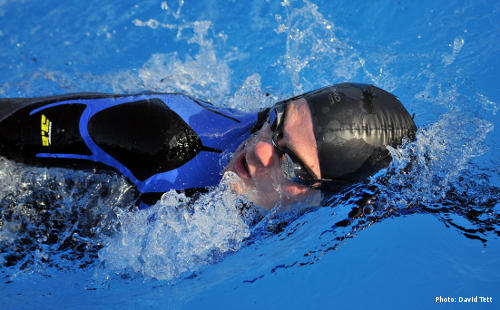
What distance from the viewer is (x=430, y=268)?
3.02 metres

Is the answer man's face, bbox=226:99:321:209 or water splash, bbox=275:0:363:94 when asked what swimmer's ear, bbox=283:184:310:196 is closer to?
man's face, bbox=226:99:321:209

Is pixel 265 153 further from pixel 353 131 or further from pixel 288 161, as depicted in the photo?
pixel 353 131

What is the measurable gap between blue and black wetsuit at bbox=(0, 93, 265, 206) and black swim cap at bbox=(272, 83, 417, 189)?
72cm

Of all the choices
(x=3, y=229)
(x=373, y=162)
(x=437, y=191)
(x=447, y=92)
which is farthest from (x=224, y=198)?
(x=447, y=92)

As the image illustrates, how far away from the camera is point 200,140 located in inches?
94.0

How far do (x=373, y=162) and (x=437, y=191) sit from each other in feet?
2.69

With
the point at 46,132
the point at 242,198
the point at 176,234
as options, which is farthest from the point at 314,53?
the point at 46,132

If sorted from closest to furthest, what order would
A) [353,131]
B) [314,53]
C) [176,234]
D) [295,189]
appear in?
[353,131], [295,189], [176,234], [314,53]

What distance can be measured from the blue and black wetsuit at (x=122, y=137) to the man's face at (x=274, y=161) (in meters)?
0.21

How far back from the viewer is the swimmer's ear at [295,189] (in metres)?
2.31

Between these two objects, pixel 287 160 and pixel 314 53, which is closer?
pixel 287 160

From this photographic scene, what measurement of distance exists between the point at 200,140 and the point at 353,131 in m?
0.94

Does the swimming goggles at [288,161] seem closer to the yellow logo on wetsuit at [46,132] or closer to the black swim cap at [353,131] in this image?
the black swim cap at [353,131]

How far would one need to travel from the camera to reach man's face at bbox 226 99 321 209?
216cm
